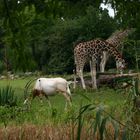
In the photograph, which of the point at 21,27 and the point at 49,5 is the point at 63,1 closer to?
the point at 49,5

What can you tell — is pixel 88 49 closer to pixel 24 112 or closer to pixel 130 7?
pixel 24 112

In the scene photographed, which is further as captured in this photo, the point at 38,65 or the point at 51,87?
the point at 51,87

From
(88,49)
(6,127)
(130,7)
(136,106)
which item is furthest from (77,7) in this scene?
(88,49)

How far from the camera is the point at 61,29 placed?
35.8m

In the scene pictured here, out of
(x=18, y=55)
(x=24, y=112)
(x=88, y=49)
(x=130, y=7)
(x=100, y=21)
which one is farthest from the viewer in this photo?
(x=100, y=21)

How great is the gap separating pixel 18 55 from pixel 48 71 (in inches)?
1206

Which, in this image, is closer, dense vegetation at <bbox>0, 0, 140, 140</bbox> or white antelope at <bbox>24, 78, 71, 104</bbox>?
dense vegetation at <bbox>0, 0, 140, 140</bbox>

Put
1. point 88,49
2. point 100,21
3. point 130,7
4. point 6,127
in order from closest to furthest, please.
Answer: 1. point 130,7
2. point 6,127
3. point 88,49
4. point 100,21

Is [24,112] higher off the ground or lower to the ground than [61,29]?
lower

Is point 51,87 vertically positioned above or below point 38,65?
below

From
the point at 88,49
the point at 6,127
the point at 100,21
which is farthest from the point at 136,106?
the point at 100,21

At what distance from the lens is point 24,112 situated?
9.72 meters

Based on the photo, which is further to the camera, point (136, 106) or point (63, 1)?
point (136, 106)

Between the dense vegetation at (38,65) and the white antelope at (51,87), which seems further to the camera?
the white antelope at (51,87)
